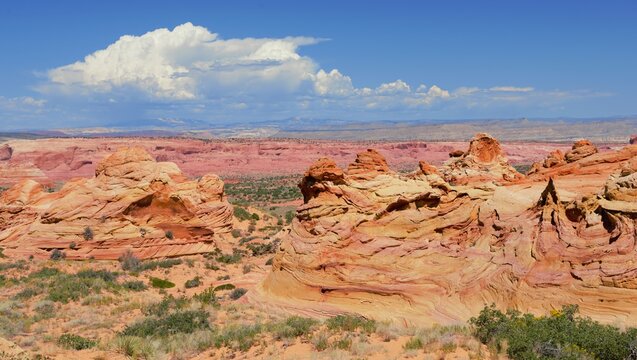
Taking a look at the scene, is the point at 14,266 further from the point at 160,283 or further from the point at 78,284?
the point at 160,283

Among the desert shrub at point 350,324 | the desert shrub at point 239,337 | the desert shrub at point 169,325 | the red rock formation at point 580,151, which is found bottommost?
the desert shrub at point 169,325

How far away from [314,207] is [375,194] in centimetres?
236

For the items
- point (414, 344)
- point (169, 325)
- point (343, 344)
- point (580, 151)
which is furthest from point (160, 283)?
point (580, 151)

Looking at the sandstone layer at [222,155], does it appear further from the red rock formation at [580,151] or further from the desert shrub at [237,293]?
the red rock formation at [580,151]

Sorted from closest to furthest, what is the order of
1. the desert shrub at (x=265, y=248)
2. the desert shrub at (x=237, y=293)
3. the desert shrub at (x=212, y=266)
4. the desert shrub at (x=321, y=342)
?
1. the desert shrub at (x=321, y=342)
2. the desert shrub at (x=237, y=293)
3. the desert shrub at (x=212, y=266)
4. the desert shrub at (x=265, y=248)

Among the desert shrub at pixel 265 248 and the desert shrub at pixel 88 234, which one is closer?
the desert shrub at pixel 88 234

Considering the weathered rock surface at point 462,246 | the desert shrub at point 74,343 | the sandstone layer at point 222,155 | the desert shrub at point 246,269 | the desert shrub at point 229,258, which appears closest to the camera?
the weathered rock surface at point 462,246

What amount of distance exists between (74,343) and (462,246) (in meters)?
11.5

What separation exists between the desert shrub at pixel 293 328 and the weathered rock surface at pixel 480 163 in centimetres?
1562

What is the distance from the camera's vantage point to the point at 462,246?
58.3 ft

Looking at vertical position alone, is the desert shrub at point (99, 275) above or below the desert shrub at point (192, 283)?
above

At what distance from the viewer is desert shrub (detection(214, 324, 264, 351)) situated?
46.2ft

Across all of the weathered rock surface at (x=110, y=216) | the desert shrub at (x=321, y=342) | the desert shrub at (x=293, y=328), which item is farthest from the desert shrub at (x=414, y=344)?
the weathered rock surface at (x=110, y=216)

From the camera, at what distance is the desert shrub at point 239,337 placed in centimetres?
1409
